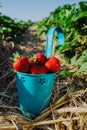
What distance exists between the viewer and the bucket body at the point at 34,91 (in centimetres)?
217

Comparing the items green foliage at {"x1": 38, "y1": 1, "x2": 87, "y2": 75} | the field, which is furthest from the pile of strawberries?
green foliage at {"x1": 38, "y1": 1, "x2": 87, "y2": 75}

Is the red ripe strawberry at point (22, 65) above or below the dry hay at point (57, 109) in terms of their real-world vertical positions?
above

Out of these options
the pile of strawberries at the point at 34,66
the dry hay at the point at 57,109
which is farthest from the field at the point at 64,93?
the pile of strawberries at the point at 34,66

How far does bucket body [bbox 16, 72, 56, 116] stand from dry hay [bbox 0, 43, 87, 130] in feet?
0.19

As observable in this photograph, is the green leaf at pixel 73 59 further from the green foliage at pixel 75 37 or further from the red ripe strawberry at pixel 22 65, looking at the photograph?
the red ripe strawberry at pixel 22 65

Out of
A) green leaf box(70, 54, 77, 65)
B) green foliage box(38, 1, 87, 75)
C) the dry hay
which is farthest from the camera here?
green foliage box(38, 1, 87, 75)

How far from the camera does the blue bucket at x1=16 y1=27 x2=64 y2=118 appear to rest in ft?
7.11

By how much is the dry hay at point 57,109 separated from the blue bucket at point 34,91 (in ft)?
0.18

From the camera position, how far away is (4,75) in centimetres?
292

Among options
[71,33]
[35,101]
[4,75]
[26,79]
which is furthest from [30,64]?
[71,33]

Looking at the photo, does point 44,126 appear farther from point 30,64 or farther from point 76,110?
point 30,64

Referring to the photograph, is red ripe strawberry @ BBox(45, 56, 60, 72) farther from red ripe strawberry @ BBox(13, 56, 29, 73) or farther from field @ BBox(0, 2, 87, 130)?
field @ BBox(0, 2, 87, 130)

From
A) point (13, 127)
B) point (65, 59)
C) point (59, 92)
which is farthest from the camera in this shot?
point (65, 59)

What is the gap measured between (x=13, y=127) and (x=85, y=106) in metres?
0.57
